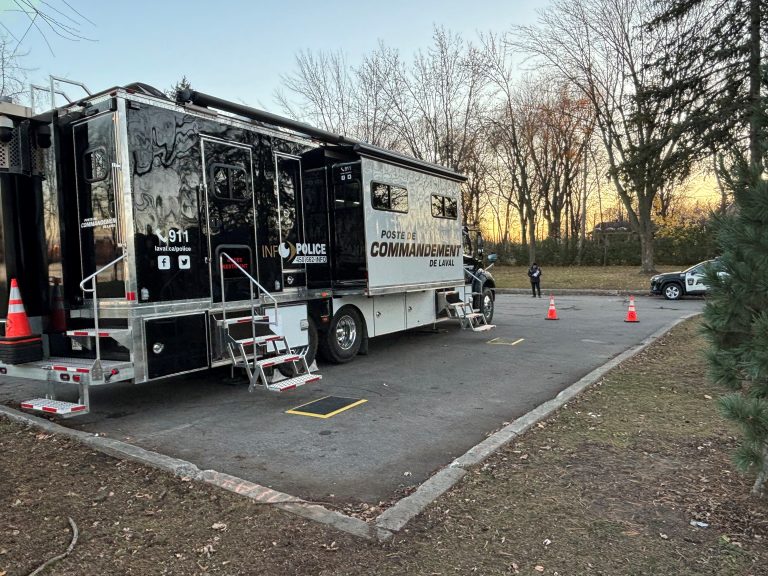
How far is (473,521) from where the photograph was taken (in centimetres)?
340

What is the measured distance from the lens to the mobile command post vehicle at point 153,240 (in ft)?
19.1

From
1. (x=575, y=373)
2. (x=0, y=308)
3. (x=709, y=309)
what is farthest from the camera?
(x=575, y=373)

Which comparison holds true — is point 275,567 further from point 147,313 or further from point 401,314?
point 401,314

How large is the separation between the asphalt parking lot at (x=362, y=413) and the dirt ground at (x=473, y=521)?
588 mm

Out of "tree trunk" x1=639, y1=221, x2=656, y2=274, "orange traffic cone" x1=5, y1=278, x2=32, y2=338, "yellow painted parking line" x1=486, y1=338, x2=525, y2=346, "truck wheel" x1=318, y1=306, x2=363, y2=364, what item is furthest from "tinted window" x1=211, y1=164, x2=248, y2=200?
"tree trunk" x1=639, y1=221, x2=656, y2=274

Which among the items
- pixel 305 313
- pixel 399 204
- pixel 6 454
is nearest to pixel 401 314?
pixel 399 204

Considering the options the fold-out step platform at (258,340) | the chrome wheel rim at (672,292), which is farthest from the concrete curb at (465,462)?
the chrome wheel rim at (672,292)

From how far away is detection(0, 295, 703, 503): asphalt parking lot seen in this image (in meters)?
4.52

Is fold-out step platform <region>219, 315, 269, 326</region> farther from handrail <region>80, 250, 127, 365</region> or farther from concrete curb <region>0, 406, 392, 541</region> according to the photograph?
concrete curb <region>0, 406, 392, 541</region>

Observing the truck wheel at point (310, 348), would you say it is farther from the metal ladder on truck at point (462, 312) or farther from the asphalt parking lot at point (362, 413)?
the metal ladder on truck at point (462, 312)

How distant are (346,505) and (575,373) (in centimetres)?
529

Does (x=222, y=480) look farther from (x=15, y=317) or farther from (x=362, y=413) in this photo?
(x=15, y=317)

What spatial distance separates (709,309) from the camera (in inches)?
138

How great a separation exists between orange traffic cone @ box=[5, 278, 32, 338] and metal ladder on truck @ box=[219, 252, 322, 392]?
2.05m
